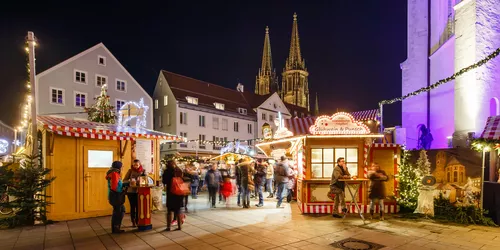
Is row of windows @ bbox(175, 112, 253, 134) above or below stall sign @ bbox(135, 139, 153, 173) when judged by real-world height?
above

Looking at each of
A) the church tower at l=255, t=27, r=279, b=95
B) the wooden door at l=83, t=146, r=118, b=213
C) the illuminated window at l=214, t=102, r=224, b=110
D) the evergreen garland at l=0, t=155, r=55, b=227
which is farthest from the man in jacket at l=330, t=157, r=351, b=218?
the church tower at l=255, t=27, r=279, b=95

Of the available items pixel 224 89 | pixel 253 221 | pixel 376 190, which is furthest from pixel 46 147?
pixel 224 89

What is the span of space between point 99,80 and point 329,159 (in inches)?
984

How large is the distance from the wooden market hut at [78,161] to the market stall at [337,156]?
215 inches

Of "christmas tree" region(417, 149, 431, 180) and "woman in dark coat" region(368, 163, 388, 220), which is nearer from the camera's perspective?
"woman in dark coat" region(368, 163, 388, 220)

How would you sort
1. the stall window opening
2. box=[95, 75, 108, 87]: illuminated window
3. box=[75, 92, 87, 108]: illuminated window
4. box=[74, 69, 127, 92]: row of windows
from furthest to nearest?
box=[95, 75, 108, 87]: illuminated window < box=[74, 69, 127, 92]: row of windows < box=[75, 92, 87, 108]: illuminated window < the stall window opening

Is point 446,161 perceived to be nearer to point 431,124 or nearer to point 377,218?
point 377,218

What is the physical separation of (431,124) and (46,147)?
20.0 m

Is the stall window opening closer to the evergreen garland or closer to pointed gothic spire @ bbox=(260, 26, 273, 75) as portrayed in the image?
the evergreen garland

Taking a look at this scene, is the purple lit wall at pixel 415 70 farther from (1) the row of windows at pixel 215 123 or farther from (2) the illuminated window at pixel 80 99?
(2) the illuminated window at pixel 80 99

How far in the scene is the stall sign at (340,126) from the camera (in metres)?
9.70

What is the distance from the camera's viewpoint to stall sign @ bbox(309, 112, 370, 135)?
31.8 feet

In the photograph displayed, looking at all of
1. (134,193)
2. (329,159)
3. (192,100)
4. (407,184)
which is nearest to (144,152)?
(134,193)

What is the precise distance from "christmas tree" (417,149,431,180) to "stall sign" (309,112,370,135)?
74.0 inches
